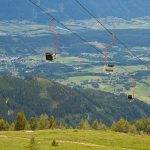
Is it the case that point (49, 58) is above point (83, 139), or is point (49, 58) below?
above

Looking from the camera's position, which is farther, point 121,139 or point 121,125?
point 121,125

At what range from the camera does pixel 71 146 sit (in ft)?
198

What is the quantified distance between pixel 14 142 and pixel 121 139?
61.6 ft

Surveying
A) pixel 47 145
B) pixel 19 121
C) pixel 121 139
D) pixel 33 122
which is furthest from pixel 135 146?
pixel 33 122

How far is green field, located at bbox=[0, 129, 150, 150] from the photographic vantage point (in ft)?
194

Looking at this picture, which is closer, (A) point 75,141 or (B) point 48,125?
(A) point 75,141

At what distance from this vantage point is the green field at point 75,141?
59.1 meters

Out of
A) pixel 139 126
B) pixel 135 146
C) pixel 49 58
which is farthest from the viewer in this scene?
pixel 139 126

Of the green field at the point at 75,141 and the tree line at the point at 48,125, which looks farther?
the tree line at the point at 48,125

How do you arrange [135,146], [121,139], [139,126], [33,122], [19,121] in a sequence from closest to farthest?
1. [135,146]
2. [121,139]
3. [19,121]
4. [33,122]
5. [139,126]

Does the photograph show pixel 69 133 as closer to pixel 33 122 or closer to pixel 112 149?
pixel 112 149

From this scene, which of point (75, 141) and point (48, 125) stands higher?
point (48, 125)

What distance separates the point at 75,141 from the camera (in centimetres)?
6806

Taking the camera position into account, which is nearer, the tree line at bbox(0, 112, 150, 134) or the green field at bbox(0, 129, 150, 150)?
the green field at bbox(0, 129, 150, 150)
